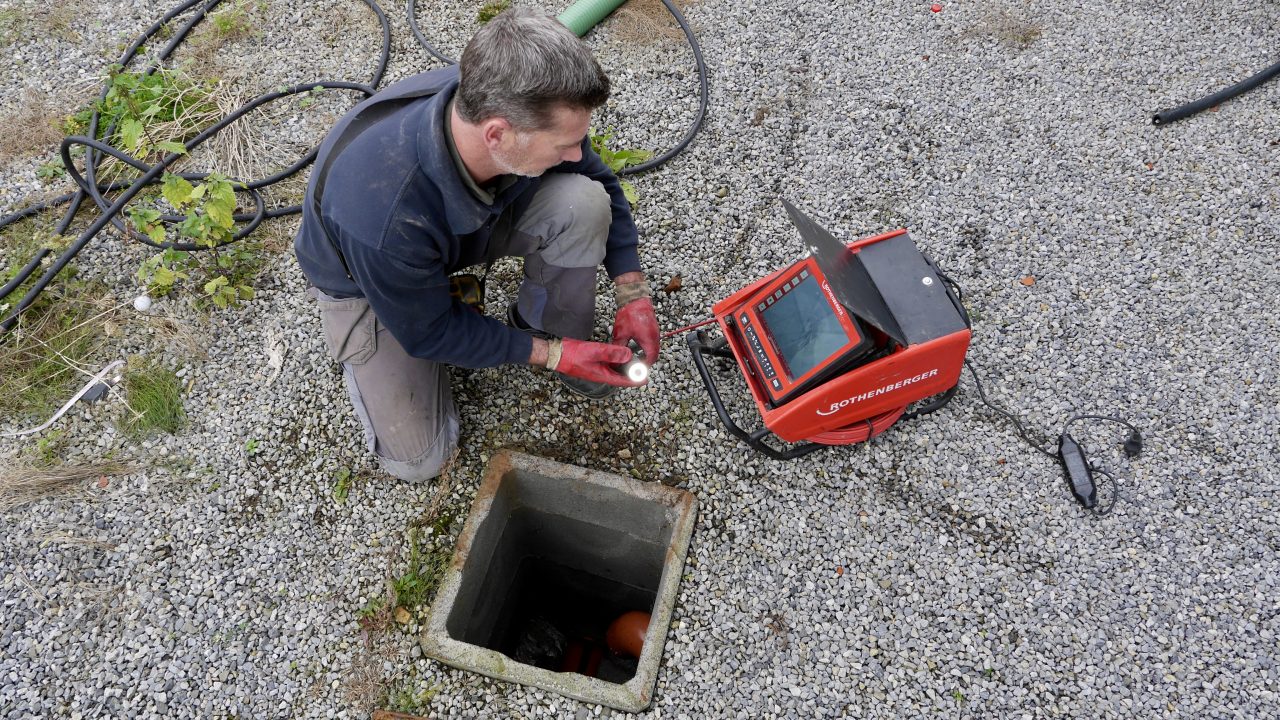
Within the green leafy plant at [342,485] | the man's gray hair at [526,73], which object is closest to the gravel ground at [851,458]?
the green leafy plant at [342,485]

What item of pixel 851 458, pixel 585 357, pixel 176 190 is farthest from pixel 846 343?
pixel 176 190

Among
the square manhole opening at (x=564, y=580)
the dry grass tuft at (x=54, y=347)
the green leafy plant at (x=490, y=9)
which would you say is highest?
the green leafy plant at (x=490, y=9)

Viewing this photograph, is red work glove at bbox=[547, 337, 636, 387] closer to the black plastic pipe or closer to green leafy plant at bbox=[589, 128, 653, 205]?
green leafy plant at bbox=[589, 128, 653, 205]

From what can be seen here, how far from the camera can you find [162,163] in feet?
11.8

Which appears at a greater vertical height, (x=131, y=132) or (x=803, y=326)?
(x=131, y=132)

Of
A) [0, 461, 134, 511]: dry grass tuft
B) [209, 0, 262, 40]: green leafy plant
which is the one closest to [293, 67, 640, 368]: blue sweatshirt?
[0, 461, 134, 511]: dry grass tuft

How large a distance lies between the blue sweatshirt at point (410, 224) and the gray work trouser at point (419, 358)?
0.46 feet

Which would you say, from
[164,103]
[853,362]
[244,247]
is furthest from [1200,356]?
[164,103]

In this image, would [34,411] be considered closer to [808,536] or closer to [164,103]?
[164,103]

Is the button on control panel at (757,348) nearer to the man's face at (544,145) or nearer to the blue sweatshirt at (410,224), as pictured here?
the blue sweatshirt at (410,224)

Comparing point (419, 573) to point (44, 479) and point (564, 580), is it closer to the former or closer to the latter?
point (564, 580)

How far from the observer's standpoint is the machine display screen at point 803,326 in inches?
94.8

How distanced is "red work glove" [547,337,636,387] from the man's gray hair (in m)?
0.82

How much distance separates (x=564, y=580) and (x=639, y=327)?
1.41 metres
